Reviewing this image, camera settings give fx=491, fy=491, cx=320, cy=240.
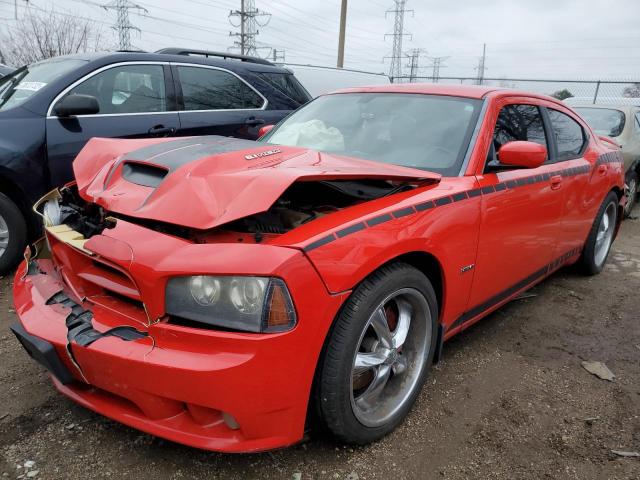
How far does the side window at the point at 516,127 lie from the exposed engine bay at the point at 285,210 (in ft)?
2.81

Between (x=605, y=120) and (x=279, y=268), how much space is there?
7.46 m

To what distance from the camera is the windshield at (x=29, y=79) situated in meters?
3.99

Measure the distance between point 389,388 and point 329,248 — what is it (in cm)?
92

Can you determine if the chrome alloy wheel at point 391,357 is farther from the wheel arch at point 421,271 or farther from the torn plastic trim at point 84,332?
the torn plastic trim at point 84,332

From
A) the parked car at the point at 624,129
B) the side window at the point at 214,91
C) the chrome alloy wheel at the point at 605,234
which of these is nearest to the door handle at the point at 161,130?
the side window at the point at 214,91

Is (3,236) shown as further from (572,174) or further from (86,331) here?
(572,174)

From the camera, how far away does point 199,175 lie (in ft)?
6.59

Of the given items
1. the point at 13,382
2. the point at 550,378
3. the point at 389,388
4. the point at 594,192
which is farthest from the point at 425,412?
the point at 594,192

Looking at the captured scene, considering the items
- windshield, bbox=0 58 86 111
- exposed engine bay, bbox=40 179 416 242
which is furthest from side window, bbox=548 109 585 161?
windshield, bbox=0 58 86 111

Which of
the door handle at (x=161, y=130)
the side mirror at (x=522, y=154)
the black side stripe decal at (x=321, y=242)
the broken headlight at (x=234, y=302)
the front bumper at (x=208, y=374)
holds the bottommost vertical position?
the front bumper at (x=208, y=374)

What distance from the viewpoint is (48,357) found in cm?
184

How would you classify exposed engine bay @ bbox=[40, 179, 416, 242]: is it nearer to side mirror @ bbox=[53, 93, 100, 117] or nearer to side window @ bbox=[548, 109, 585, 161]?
side mirror @ bbox=[53, 93, 100, 117]

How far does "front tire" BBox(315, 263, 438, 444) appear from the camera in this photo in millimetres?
1836

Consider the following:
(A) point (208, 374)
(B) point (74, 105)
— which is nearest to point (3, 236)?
(B) point (74, 105)
